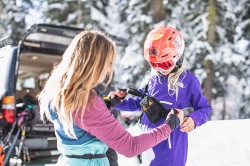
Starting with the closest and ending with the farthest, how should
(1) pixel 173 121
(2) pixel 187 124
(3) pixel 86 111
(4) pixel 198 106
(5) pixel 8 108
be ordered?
(3) pixel 86 111, (1) pixel 173 121, (2) pixel 187 124, (4) pixel 198 106, (5) pixel 8 108

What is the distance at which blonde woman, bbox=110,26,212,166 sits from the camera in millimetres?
2596

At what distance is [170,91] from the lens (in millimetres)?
2697

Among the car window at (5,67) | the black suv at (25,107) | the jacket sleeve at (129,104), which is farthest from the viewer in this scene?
the car window at (5,67)

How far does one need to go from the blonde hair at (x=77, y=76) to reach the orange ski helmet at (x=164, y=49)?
71 centimetres

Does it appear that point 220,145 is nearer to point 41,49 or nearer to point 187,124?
point 187,124

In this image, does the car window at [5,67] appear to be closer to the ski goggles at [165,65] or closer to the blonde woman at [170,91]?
Answer: the blonde woman at [170,91]

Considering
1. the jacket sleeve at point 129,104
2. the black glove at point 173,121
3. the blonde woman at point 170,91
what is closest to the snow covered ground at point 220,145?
the jacket sleeve at point 129,104

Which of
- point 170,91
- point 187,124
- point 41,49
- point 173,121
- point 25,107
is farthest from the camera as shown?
point 41,49

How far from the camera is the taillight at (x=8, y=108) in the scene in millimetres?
5320

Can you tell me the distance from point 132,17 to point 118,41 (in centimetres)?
1087

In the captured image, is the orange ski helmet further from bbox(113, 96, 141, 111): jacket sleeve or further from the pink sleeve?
the pink sleeve

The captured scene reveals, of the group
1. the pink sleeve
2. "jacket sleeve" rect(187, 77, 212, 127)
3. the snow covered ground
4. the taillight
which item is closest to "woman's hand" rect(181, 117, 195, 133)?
"jacket sleeve" rect(187, 77, 212, 127)

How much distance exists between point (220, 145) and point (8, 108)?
3.10 meters

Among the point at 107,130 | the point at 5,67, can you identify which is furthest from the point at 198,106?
the point at 5,67
